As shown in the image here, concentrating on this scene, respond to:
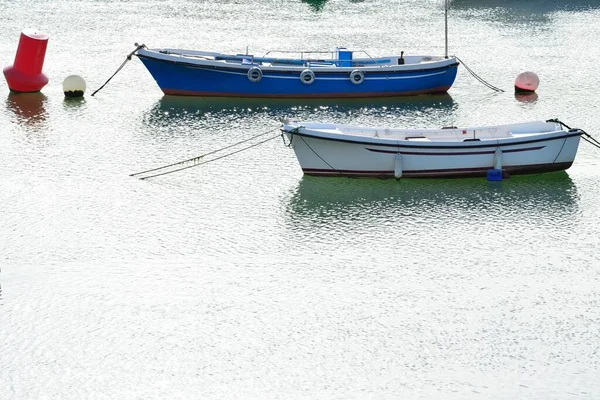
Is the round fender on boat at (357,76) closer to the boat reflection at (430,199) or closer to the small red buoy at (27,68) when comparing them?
the boat reflection at (430,199)

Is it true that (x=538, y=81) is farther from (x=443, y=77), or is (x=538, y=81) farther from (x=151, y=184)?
(x=151, y=184)

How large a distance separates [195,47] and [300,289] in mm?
25894

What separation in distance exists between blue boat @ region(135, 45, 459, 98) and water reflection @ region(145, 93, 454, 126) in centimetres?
22

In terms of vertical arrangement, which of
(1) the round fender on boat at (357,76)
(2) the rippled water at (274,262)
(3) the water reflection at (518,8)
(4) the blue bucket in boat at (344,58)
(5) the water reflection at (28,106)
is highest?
(4) the blue bucket in boat at (344,58)

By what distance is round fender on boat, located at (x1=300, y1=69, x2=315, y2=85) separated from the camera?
1398 inches

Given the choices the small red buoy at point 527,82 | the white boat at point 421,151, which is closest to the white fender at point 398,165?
the white boat at point 421,151

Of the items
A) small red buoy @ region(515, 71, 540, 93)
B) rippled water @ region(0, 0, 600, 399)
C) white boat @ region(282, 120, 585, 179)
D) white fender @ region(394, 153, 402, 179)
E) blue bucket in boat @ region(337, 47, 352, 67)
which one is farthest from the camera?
small red buoy @ region(515, 71, 540, 93)

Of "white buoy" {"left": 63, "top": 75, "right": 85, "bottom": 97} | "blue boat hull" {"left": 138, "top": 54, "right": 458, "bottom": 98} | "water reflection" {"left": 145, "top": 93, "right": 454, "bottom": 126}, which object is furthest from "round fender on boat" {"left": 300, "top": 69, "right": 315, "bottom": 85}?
"white buoy" {"left": 63, "top": 75, "right": 85, "bottom": 97}

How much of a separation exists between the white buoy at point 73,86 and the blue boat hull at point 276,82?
2346 mm

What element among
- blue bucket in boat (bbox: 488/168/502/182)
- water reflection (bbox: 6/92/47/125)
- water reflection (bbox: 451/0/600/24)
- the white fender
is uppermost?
water reflection (bbox: 451/0/600/24)

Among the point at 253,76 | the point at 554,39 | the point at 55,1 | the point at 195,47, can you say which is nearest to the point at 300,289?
the point at 253,76

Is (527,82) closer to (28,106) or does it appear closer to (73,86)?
(73,86)

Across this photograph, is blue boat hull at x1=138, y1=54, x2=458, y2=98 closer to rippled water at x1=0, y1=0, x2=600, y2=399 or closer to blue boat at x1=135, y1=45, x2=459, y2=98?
blue boat at x1=135, y1=45, x2=459, y2=98

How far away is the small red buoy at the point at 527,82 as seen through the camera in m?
36.8
